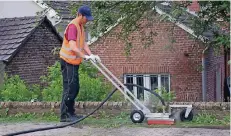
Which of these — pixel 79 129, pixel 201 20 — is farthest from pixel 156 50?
pixel 79 129

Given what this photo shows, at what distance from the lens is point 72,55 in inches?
346

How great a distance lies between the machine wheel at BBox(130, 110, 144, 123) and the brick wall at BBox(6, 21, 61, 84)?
7641mm

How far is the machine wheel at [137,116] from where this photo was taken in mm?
9109

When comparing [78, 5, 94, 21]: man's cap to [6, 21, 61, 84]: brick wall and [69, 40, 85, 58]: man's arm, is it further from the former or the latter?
[6, 21, 61, 84]: brick wall

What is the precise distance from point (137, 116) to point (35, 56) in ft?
28.9

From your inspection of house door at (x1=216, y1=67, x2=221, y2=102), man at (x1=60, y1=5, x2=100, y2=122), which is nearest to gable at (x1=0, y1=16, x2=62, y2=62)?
house door at (x1=216, y1=67, x2=221, y2=102)

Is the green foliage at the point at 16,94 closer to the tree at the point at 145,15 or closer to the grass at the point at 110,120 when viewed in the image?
the grass at the point at 110,120

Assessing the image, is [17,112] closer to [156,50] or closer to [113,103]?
[113,103]

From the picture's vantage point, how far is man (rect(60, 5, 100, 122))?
336 inches

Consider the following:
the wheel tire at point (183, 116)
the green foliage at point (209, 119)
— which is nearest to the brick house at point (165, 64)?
the green foliage at point (209, 119)

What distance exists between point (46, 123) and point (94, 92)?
6.94ft

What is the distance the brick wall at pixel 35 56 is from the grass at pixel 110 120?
5.80 metres

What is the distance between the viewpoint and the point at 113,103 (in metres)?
10.4

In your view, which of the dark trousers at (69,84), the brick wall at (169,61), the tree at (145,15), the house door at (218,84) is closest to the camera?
the dark trousers at (69,84)
